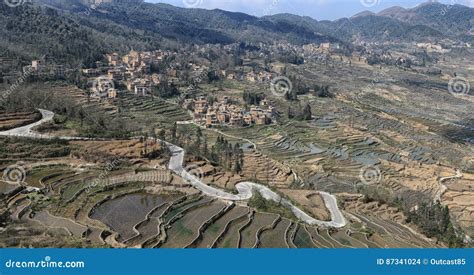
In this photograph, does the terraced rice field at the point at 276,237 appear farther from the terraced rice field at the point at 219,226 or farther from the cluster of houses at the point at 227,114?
the cluster of houses at the point at 227,114

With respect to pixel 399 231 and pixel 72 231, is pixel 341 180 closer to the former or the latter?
pixel 399 231

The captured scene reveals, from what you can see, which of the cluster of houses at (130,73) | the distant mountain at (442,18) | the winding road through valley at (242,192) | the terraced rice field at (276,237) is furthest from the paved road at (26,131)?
the distant mountain at (442,18)

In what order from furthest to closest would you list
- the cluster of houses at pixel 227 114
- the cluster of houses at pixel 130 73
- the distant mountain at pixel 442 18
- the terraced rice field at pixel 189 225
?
the distant mountain at pixel 442 18 < the cluster of houses at pixel 130 73 < the cluster of houses at pixel 227 114 < the terraced rice field at pixel 189 225

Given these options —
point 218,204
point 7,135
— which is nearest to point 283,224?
point 218,204

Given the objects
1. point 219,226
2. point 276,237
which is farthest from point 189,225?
point 276,237

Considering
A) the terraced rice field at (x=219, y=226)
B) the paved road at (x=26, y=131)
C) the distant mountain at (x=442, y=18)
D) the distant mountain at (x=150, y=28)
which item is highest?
the distant mountain at (x=442, y=18)

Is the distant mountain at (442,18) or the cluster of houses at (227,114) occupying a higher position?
the distant mountain at (442,18)

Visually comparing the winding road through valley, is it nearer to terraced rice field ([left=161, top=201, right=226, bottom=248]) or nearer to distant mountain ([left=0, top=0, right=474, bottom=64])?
terraced rice field ([left=161, top=201, right=226, bottom=248])

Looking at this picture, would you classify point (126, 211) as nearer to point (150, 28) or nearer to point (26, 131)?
point (26, 131)

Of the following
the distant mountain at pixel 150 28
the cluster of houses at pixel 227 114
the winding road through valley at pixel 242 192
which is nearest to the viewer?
the winding road through valley at pixel 242 192

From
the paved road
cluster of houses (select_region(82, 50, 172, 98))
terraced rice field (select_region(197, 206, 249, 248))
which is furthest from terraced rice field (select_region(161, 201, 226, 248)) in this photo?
cluster of houses (select_region(82, 50, 172, 98))
